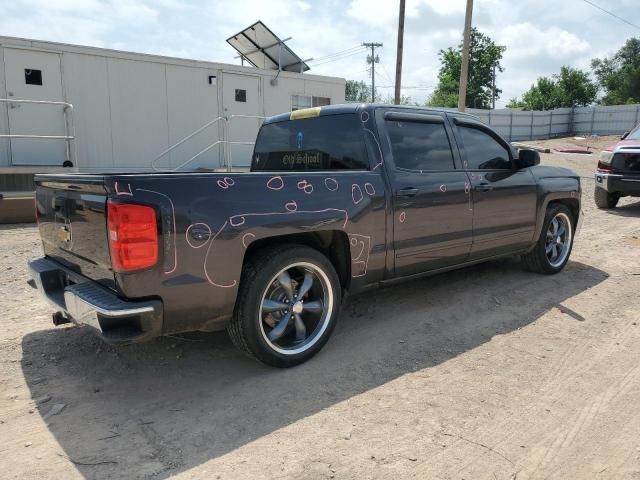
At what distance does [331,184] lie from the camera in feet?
12.1

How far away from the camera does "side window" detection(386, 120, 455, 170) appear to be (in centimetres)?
430

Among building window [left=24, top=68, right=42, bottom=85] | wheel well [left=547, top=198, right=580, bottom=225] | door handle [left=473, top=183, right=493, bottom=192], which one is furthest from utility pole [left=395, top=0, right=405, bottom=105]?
door handle [left=473, top=183, right=493, bottom=192]

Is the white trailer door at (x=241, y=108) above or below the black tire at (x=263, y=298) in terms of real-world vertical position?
above

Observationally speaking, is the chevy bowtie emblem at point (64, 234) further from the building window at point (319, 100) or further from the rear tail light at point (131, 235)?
the building window at point (319, 100)

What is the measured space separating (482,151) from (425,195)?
1.18 meters

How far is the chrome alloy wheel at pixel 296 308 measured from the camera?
3.54 m

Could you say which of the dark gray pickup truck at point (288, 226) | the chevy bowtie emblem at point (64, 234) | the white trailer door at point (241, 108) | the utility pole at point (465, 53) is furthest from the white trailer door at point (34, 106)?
the utility pole at point (465, 53)

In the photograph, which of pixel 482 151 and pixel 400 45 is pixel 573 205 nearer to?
pixel 482 151

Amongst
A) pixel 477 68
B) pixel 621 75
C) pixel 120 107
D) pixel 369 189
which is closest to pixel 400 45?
pixel 120 107

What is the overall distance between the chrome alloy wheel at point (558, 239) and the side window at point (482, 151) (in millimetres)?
1178

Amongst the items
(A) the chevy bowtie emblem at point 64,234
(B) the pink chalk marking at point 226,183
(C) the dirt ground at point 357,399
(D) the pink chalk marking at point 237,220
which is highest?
(B) the pink chalk marking at point 226,183

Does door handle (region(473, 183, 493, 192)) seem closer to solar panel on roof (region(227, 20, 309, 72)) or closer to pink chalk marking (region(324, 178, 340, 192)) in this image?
pink chalk marking (region(324, 178, 340, 192))

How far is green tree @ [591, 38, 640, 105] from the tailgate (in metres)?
60.8

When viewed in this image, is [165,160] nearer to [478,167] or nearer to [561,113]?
[478,167]
